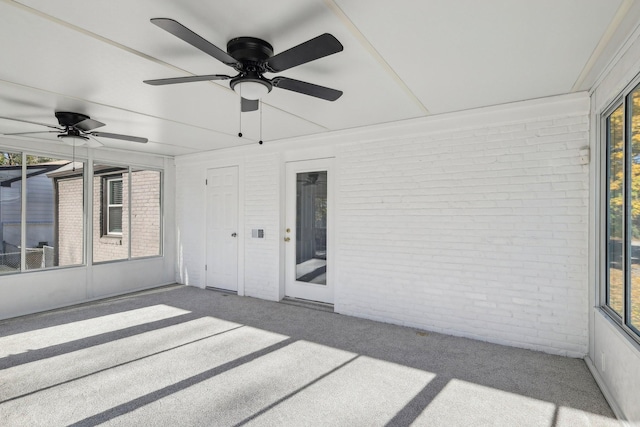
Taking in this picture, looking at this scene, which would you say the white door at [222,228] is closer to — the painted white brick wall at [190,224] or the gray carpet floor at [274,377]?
the painted white brick wall at [190,224]

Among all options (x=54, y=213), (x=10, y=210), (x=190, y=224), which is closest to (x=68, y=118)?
(x=10, y=210)

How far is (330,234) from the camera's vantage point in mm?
4809

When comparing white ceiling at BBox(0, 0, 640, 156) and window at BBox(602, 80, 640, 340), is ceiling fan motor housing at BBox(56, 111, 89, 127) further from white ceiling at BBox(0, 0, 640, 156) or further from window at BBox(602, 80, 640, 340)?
window at BBox(602, 80, 640, 340)

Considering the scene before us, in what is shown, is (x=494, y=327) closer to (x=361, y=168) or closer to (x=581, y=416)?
(x=581, y=416)

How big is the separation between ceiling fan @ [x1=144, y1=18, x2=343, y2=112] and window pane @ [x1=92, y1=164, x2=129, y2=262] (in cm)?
422

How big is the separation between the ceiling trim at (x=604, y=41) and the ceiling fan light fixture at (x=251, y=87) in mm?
2072

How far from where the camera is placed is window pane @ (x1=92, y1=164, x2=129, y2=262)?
5539 mm

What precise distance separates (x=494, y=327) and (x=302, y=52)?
10.9 feet

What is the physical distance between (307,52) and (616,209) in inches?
105

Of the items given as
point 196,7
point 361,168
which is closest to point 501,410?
point 361,168

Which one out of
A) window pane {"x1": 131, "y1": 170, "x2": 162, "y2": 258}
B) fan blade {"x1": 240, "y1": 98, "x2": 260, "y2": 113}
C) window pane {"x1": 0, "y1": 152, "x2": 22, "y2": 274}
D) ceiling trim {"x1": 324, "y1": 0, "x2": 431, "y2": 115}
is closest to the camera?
ceiling trim {"x1": 324, "y1": 0, "x2": 431, "y2": 115}

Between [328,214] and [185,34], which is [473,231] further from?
[185,34]

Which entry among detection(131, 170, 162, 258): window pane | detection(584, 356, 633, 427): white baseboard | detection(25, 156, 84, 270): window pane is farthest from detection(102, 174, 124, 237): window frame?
detection(584, 356, 633, 427): white baseboard

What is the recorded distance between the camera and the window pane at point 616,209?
258cm
